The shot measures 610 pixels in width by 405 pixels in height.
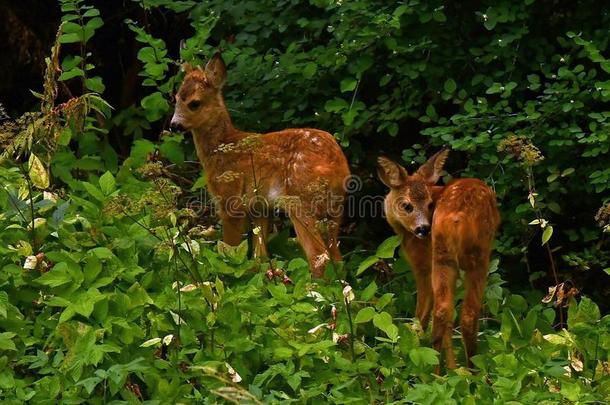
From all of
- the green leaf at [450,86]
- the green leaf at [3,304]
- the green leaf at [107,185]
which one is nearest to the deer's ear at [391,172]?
the green leaf at [450,86]

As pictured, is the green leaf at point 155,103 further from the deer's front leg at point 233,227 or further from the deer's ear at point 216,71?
the deer's front leg at point 233,227

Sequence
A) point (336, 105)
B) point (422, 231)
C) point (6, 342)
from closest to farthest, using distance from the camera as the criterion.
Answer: point (6, 342), point (422, 231), point (336, 105)

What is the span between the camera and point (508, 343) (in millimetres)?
7121

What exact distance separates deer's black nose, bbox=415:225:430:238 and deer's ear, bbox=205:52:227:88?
2.52 metres

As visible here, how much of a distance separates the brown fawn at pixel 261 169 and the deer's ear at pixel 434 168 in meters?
0.67

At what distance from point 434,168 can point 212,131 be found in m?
2.24

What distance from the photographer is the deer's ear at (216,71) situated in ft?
31.2

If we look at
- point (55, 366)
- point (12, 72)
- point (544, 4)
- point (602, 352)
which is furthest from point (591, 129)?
point (12, 72)

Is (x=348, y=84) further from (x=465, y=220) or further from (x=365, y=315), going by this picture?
(x=365, y=315)

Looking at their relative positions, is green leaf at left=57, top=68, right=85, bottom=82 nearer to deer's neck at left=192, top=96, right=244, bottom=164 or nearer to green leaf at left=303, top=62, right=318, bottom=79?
deer's neck at left=192, top=96, right=244, bottom=164

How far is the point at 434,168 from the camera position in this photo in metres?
8.11

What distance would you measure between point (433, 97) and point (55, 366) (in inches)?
163

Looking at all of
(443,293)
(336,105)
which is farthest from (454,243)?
(336,105)

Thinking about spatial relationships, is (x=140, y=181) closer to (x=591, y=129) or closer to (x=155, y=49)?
(x=155, y=49)
